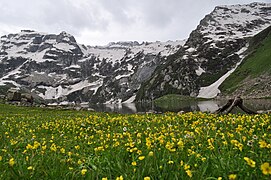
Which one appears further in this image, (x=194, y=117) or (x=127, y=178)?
(x=194, y=117)

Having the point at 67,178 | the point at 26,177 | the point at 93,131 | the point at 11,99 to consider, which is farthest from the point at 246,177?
the point at 11,99

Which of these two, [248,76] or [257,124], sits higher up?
[248,76]

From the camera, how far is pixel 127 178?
3.42 metres

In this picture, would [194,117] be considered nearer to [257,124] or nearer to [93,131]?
[257,124]

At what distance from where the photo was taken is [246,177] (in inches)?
118

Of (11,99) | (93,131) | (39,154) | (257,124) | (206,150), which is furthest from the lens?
(11,99)

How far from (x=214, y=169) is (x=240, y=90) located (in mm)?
191032

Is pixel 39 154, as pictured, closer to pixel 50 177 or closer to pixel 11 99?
pixel 50 177

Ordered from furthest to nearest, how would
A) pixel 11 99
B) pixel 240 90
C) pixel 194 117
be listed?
pixel 240 90, pixel 11 99, pixel 194 117

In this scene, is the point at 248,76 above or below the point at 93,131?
above

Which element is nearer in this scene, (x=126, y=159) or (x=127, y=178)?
(x=127, y=178)

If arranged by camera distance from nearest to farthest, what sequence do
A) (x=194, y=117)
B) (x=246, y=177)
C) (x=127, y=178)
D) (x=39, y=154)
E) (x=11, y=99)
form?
(x=246, y=177) < (x=127, y=178) < (x=39, y=154) < (x=194, y=117) < (x=11, y=99)

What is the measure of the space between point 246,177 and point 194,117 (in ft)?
29.7

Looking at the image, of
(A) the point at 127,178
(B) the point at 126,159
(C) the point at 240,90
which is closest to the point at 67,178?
(A) the point at 127,178
